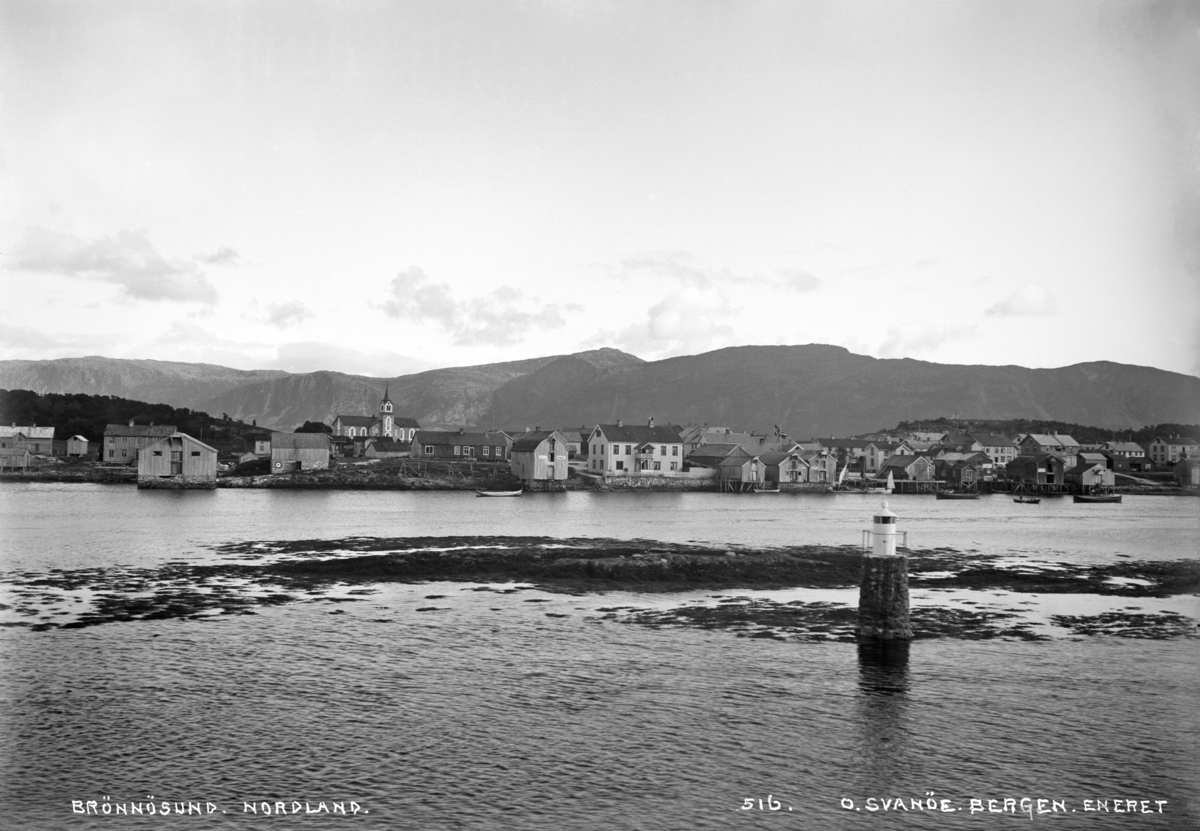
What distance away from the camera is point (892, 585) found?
27281 millimetres

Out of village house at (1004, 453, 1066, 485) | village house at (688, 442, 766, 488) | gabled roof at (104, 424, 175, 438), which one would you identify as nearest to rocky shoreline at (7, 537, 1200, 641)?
village house at (688, 442, 766, 488)

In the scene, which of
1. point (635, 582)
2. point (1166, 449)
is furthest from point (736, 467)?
point (1166, 449)

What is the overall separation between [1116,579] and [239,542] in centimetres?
4437

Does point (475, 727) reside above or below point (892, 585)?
below

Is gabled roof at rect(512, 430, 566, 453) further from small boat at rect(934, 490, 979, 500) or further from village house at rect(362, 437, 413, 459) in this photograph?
small boat at rect(934, 490, 979, 500)

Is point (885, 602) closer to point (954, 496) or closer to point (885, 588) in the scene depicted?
point (885, 588)

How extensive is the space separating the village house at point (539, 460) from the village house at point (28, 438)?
226 feet

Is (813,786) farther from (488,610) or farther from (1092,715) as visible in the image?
(488,610)

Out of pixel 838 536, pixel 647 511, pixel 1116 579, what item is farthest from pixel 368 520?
pixel 1116 579

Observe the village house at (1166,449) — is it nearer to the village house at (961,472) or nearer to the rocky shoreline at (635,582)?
the village house at (961,472)

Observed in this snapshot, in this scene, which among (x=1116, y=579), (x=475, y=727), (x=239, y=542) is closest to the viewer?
(x=475, y=727)

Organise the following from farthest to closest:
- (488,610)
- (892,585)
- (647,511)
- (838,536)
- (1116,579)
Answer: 1. (647,511)
2. (838,536)
3. (1116,579)
4. (488,610)
5. (892,585)

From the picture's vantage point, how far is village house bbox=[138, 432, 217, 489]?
10544 centimetres

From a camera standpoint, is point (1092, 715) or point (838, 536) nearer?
point (1092, 715)
